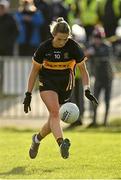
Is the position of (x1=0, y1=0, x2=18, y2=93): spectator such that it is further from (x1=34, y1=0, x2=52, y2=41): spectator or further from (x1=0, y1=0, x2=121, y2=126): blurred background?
(x1=34, y1=0, x2=52, y2=41): spectator

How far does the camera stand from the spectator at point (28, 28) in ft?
68.4

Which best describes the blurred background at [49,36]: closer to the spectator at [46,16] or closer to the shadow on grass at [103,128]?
the spectator at [46,16]

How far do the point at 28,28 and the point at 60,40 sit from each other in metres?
10.6

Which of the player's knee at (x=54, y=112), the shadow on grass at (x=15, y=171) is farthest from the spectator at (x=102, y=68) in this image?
the shadow on grass at (x=15, y=171)

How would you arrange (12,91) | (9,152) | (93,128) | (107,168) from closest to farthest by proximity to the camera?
(107,168), (9,152), (93,128), (12,91)

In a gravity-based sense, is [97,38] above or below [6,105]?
above

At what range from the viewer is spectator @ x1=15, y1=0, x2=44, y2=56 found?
20.9 m

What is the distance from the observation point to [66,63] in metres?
11.0

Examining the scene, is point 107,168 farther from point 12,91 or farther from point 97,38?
point 12,91

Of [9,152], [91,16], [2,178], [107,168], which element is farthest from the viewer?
[91,16]

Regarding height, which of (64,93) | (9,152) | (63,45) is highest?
(63,45)

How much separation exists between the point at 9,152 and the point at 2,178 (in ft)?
10.2

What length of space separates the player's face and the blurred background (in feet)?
20.9

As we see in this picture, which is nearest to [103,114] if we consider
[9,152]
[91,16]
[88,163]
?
[91,16]
